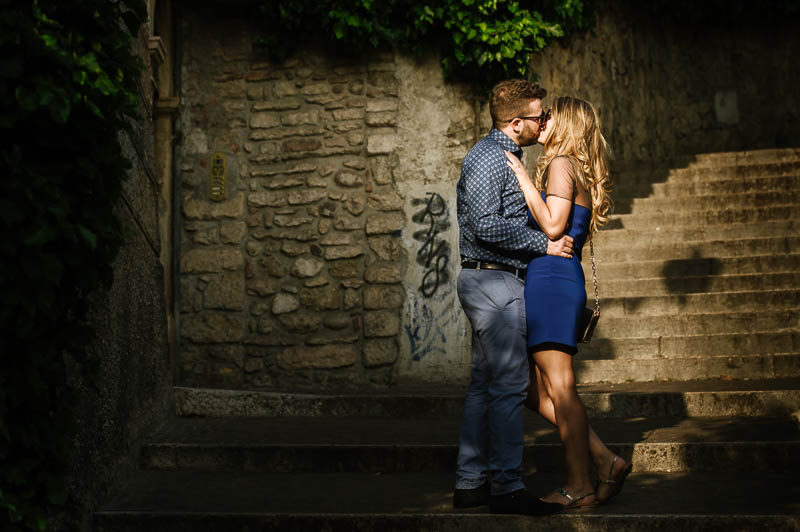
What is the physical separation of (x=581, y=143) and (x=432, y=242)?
3.56 m

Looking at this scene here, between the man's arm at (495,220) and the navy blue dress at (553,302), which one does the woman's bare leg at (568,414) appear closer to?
the navy blue dress at (553,302)

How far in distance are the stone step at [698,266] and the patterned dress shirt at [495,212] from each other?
3780 millimetres

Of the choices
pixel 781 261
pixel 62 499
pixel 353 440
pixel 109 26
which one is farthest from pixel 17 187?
pixel 781 261

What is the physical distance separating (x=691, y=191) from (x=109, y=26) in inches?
262

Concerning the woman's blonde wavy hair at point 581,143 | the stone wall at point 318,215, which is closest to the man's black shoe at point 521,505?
the woman's blonde wavy hair at point 581,143

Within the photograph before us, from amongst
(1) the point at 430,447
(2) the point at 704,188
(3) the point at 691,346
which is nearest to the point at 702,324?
(3) the point at 691,346

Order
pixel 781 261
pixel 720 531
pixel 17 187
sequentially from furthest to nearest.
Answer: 1. pixel 781 261
2. pixel 720 531
3. pixel 17 187

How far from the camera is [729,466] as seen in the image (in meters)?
3.97

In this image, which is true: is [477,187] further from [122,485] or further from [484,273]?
[122,485]

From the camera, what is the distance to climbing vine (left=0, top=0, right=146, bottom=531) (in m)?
2.33

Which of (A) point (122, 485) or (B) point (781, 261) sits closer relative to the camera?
(A) point (122, 485)

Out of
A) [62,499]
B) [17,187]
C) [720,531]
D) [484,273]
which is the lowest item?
[720,531]

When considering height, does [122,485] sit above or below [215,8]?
below

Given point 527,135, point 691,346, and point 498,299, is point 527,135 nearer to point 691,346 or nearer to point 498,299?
point 498,299
